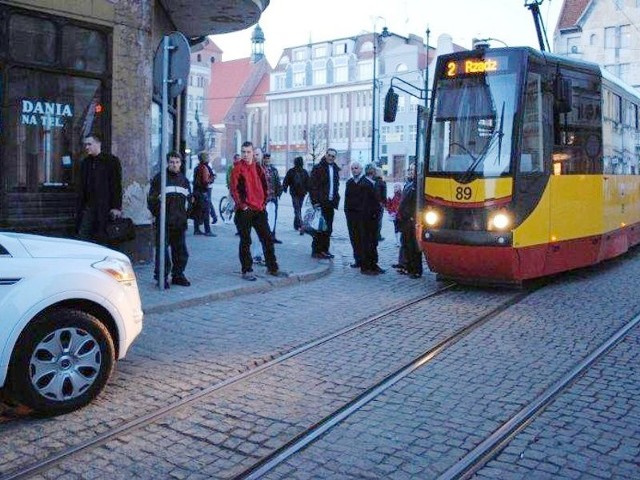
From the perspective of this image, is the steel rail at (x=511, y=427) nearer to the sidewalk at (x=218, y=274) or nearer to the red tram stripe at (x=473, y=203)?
the red tram stripe at (x=473, y=203)

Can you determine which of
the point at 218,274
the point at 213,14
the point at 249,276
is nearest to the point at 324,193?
the point at 218,274

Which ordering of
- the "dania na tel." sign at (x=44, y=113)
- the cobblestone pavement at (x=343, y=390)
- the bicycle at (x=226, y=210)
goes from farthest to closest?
the bicycle at (x=226, y=210)
the "dania na tel." sign at (x=44, y=113)
the cobblestone pavement at (x=343, y=390)

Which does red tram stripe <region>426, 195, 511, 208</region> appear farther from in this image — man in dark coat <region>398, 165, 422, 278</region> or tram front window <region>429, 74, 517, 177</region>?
man in dark coat <region>398, 165, 422, 278</region>

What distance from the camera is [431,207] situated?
10.2 metres

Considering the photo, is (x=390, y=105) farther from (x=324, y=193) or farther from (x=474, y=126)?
(x=324, y=193)

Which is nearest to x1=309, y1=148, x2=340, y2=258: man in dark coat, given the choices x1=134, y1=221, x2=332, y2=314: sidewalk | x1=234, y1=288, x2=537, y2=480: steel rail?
x1=134, y1=221, x2=332, y2=314: sidewalk

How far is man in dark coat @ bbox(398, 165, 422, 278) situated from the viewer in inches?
459

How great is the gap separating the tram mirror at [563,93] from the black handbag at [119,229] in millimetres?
5659

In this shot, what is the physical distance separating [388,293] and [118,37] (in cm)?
531

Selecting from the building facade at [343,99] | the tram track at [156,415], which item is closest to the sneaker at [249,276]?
the tram track at [156,415]

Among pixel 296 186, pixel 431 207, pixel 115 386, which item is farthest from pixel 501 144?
pixel 296 186

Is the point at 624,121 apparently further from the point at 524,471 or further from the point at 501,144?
the point at 524,471

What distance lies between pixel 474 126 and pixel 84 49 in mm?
5507

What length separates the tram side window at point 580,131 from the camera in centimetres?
1020
